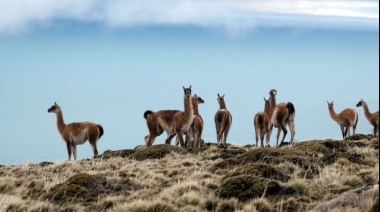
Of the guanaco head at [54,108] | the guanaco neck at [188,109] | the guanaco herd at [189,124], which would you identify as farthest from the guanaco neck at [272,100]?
the guanaco head at [54,108]

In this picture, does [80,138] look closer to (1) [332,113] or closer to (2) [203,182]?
(2) [203,182]

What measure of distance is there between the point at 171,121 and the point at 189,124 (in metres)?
0.74

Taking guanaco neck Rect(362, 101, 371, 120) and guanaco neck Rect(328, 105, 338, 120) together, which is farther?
guanaco neck Rect(328, 105, 338, 120)

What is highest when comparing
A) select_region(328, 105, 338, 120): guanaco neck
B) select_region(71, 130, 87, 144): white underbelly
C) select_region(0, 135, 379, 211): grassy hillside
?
select_region(328, 105, 338, 120): guanaco neck

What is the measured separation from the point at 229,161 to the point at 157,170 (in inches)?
85.6

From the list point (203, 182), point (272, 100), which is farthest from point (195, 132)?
point (203, 182)

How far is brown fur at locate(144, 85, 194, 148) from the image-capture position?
72.8ft

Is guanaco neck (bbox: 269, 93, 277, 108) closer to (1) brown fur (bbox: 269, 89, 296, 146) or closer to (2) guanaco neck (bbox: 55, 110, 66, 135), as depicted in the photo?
(1) brown fur (bbox: 269, 89, 296, 146)

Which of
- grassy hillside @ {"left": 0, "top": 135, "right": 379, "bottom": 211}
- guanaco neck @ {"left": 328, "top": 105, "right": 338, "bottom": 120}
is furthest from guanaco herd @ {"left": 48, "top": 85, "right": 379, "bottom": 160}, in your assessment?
grassy hillside @ {"left": 0, "top": 135, "right": 379, "bottom": 211}

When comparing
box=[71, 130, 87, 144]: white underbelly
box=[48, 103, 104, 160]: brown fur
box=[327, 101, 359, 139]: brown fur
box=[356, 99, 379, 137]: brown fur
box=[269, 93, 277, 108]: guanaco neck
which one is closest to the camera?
box=[48, 103, 104, 160]: brown fur

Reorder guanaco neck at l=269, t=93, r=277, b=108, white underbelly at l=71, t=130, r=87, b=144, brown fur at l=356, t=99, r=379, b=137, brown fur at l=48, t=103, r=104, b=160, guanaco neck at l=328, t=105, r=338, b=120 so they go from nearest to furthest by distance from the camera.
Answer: brown fur at l=48, t=103, r=104, b=160 → white underbelly at l=71, t=130, r=87, b=144 → brown fur at l=356, t=99, r=379, b=137 → guanaco neck at l=269, t=93, r=277, b=108 → guanaco neck at l=328, t=105, r=338, b=120

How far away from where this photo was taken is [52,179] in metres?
16.3

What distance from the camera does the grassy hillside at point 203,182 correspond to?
11.7m

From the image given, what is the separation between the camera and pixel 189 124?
22359mm
